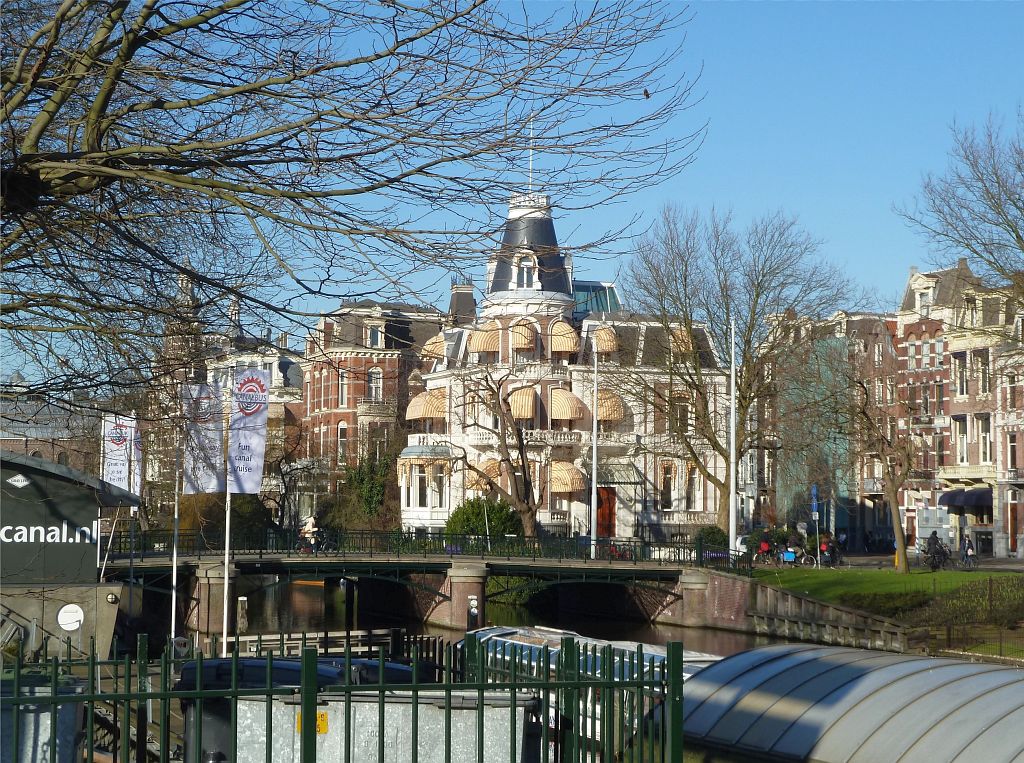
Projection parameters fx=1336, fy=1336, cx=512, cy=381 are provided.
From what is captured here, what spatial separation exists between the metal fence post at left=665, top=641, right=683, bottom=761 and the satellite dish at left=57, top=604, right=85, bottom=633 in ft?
87.9

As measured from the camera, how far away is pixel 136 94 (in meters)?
8.33

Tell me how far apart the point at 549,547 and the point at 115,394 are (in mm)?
34194

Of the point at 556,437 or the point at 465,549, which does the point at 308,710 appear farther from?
the point at 556,437

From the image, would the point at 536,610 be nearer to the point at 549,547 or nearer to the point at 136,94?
the point at 549,547


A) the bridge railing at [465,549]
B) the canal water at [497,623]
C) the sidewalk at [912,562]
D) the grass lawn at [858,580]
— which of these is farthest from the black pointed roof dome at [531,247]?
the sidewalk at [912,562]

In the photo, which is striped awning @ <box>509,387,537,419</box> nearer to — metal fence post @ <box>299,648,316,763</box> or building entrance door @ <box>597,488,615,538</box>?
building entrance door @ <box>597,488,615,538</box>

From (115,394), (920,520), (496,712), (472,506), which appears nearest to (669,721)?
(496,712)

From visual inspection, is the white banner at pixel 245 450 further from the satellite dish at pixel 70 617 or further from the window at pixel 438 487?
the window at pixel 438 487

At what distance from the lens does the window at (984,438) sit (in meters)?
53.8

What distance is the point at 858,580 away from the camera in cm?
Result: 3812

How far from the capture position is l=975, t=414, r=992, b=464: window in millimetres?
53844

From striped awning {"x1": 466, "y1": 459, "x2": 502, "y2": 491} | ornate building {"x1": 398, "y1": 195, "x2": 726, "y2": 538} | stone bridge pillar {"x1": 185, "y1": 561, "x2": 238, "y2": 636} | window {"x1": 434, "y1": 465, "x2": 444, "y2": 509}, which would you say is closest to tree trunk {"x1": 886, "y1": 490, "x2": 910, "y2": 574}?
ornate building {"x1": 398, "y1": 195, "x2": 726, "y2": 538}

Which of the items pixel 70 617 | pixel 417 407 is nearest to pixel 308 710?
pixel 70 617

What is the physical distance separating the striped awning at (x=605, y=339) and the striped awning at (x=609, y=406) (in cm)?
180
